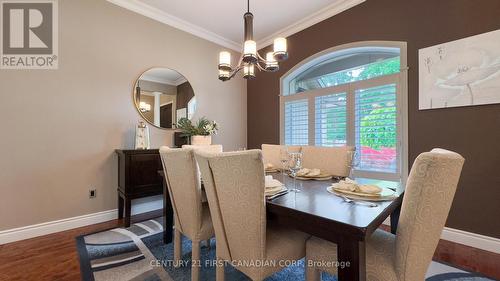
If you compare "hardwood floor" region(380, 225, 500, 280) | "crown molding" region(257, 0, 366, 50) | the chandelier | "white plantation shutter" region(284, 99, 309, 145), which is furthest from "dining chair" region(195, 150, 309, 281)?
"crown molding" region(257, 0, 366, 50)

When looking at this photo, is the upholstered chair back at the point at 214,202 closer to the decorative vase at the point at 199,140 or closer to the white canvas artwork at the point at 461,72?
the decorative vase at the point at 199,140

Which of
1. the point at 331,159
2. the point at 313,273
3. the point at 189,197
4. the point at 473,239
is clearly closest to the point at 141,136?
the point at 189,197

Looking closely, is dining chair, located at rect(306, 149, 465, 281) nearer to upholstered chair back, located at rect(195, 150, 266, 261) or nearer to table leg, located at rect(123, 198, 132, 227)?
upholstered chair back, located at rect(195, 150, 266, 261)

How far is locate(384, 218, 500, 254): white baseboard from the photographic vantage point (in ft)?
5.92

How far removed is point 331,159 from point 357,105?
1.18 m

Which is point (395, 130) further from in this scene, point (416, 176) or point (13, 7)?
point (13, 7)

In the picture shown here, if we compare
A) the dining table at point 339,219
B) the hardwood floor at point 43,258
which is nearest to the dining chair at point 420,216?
the dining table at point 339,219

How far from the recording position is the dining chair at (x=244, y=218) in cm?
95

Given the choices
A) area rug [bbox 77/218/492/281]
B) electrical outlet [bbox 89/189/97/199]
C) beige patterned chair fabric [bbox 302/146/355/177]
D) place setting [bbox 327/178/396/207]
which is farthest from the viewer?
electrical outlet [bbox 89/189/97/199]

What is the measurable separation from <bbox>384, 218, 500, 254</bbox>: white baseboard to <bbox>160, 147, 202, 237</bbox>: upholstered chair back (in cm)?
241

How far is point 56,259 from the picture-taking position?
1731 mm

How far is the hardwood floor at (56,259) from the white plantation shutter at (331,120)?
4.85 feet

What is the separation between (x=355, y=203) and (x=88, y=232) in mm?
2642

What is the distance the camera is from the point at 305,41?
10.7 feet
